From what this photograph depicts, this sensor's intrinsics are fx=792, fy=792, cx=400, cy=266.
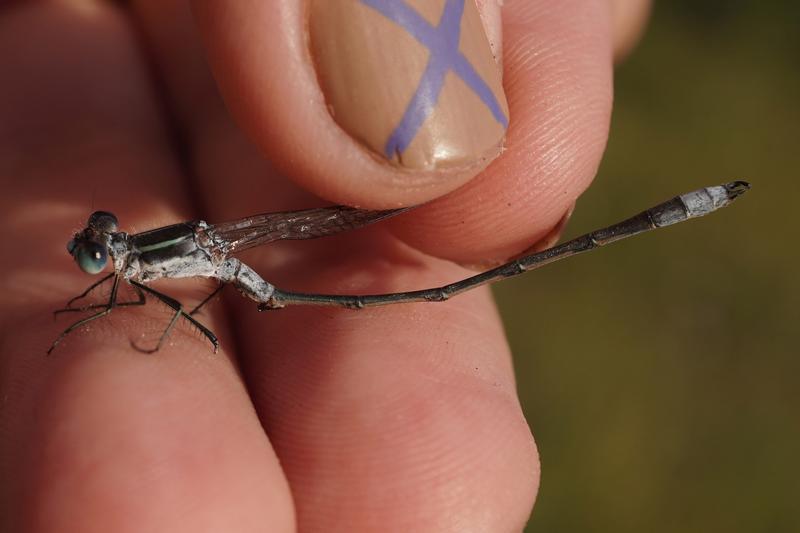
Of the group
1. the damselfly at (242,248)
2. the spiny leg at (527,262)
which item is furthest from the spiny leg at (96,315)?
the spiny leg at (527,262)

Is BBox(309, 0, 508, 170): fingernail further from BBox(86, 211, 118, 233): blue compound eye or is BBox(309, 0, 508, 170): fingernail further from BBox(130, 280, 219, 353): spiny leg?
BBox(86, 211, 118, 233): blue compound eye

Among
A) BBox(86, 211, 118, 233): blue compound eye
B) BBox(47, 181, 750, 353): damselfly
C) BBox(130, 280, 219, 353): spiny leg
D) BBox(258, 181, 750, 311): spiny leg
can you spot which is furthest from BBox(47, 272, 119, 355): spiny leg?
BBox(258, 181, 750, 311): spiny leg

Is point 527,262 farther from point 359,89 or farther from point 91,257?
point 91,257

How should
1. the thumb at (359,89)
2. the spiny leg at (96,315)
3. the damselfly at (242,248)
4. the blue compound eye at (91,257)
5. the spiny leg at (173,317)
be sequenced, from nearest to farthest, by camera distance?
the thumb at (359,89), the spiny leg at (96,315), the spiny leg at (173,317), the blue compound eye at (91,257), the damselfly at (242,248)

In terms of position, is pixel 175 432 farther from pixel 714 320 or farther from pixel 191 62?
pixel 714 320

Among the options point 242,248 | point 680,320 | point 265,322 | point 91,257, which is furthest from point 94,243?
point 680,320

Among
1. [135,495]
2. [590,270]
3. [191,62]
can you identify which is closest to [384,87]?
[135,495]

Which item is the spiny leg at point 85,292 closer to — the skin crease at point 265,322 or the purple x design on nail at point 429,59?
the skin crease at point 265,322

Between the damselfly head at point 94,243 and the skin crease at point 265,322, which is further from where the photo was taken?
the damselfly head at point 94,243
